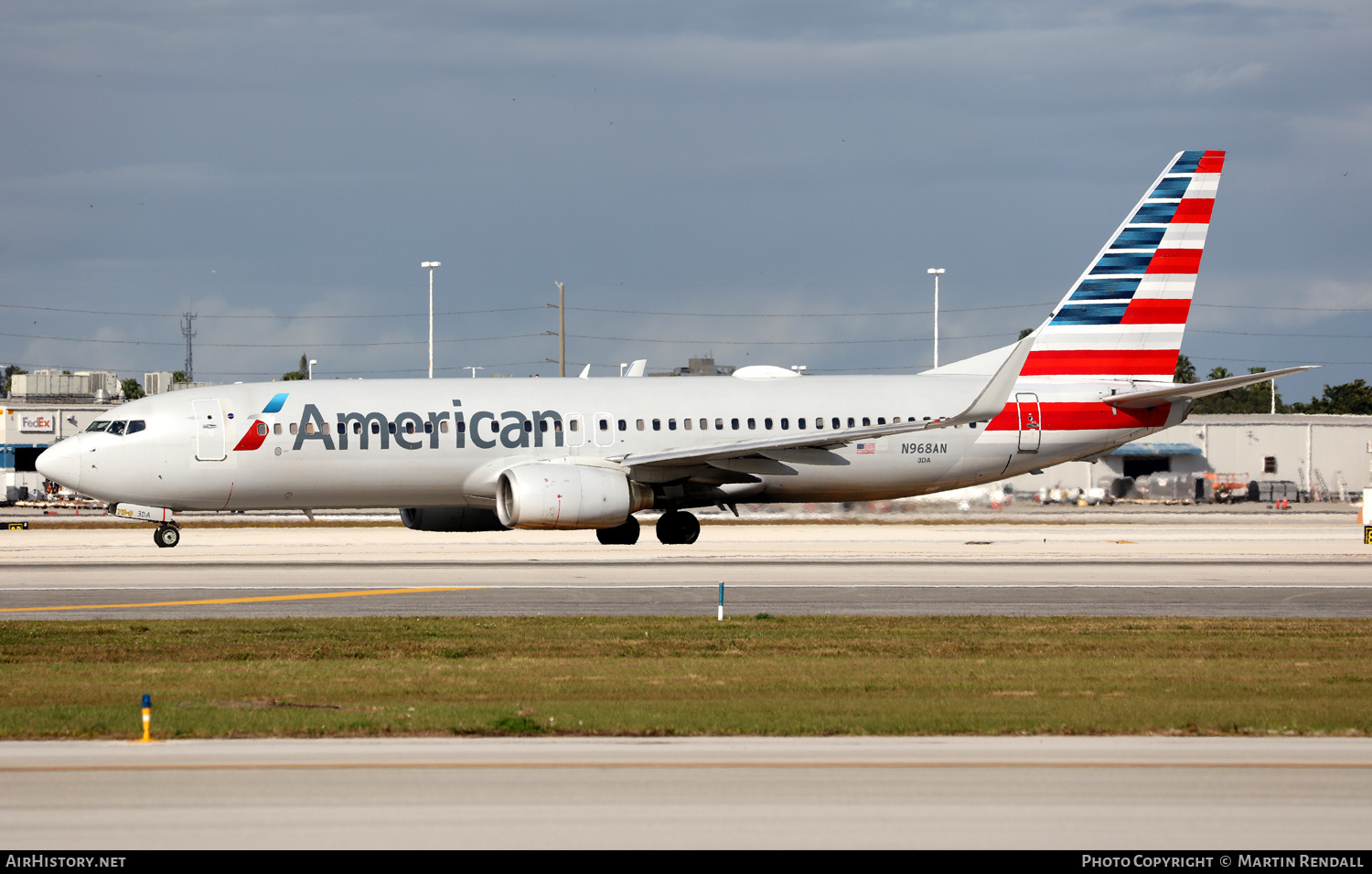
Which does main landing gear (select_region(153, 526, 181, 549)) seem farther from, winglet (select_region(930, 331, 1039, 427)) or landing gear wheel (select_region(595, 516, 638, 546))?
winglet (select_region(930, 331, 1039, 427))

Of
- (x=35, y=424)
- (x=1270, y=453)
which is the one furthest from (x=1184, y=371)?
(x=35, y=424)

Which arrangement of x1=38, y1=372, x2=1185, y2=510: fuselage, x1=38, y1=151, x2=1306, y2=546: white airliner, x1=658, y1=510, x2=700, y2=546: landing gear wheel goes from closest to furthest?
x1=38, y1=151, x2=1306, y2=546: white airliner < x1=38, y1=372, x2=1185, y2=510: fuselage < x1=658, y1=510, x2=700, y2=546: landing gear wheel

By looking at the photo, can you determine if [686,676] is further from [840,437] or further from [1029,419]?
[1029,419]

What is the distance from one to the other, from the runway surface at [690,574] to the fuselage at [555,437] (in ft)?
5.20

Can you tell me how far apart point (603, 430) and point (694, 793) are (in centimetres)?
2625

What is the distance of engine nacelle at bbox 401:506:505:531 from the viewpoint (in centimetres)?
3703

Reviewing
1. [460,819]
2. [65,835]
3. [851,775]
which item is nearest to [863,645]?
[851,775]

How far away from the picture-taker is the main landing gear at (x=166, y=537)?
34.8 metres

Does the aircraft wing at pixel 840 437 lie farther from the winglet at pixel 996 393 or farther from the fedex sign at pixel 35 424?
the fedex sign at pixel 35 424

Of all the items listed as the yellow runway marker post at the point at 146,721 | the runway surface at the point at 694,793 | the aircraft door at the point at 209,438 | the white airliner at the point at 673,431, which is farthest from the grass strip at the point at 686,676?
the aircraft door at the point at 209,438

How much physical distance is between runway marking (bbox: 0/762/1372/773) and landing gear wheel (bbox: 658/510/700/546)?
25274 mm

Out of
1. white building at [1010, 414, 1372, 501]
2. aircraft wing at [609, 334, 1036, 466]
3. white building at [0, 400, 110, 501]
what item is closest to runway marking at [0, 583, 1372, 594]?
aircraft wing at [609, 334, 1036, 466]

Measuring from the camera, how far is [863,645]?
56.9 feet
